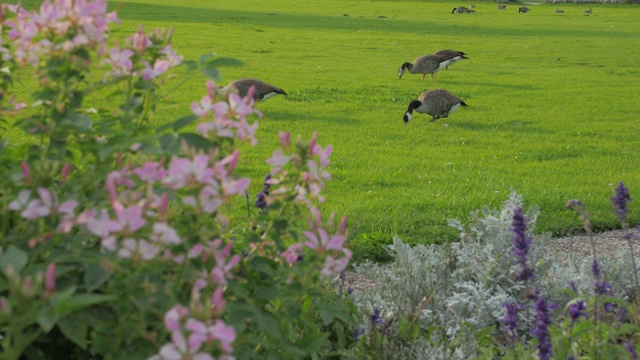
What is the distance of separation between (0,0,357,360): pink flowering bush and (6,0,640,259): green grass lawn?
348 mm

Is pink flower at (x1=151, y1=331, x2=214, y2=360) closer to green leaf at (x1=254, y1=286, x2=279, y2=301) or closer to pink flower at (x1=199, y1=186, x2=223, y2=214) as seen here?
pink flower at (x1=199, y1=186, x2=223, y2=214)

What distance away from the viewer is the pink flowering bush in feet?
6.67

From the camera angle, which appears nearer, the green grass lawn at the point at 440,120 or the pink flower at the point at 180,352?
the pink flower at the point at 180,352

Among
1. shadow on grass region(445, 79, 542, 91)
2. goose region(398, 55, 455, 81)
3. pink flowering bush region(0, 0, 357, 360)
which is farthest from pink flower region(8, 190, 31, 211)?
goose region(398, 55, 455, 81)

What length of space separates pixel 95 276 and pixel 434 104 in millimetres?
12537

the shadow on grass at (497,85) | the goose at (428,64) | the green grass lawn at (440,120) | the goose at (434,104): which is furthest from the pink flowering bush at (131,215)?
the goose at (428,64)

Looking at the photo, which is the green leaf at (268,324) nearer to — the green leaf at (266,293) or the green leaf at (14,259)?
the green leaf at (266,293)

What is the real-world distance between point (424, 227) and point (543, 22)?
4030 cm

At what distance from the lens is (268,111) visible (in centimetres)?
1512

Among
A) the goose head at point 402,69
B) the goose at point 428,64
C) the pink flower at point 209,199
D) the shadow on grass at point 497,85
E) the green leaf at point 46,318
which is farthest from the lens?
the goose head at point 402,69

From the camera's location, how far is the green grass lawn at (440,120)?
871 cm

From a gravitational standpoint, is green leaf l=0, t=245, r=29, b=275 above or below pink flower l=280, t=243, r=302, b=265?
above

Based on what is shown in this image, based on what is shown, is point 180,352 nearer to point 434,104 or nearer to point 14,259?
point 14,259

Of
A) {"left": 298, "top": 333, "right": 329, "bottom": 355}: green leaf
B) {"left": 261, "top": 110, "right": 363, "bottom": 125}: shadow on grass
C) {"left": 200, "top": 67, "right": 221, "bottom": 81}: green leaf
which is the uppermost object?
{"left": 200, "top": 67, "right": 221, "bottom": 81}: green leaf
